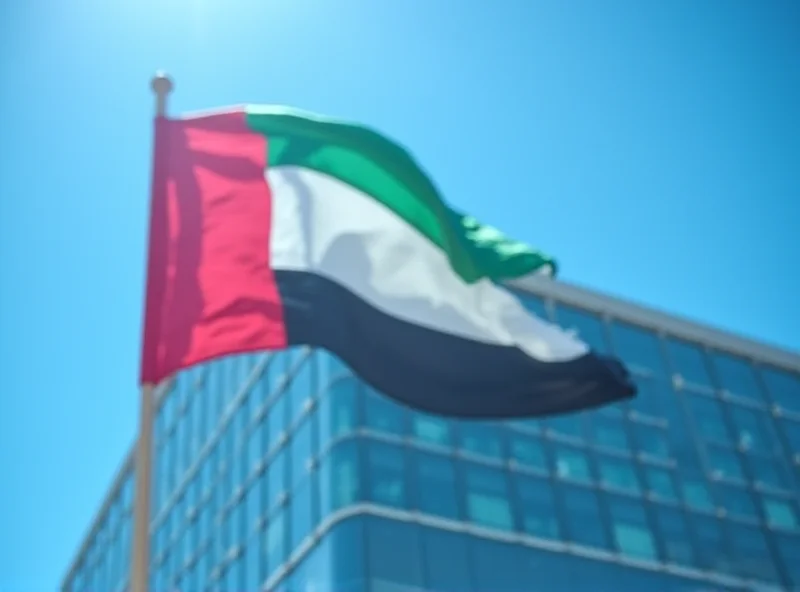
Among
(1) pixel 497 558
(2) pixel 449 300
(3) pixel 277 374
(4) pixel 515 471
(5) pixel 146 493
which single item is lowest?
(5) pixel 146 493

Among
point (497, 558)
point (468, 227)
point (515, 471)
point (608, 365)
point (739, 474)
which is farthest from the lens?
point (739, 474)

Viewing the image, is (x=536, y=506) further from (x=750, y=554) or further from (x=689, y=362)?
(x=689, y=362)

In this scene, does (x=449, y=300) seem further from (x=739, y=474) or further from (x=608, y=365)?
(x=739, y=474)

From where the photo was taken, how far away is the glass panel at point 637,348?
35.1 metres

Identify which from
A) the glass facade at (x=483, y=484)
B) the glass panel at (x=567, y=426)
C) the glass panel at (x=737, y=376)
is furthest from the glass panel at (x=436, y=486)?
the glass panel at (x=737, y=376)

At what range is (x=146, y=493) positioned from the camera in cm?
875

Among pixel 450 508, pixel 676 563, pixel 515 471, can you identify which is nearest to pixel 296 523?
pixel 450 508

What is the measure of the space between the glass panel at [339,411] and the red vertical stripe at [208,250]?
17129 mm

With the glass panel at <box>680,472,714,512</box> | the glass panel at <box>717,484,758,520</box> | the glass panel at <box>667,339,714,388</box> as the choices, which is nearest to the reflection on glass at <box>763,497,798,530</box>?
the glass panel at <box>717,484,758,520</box>

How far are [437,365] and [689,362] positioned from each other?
2663 cm

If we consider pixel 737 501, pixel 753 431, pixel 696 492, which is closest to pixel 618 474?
pixel 696 492

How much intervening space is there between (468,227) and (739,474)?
2526 centimetres

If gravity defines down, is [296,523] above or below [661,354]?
below

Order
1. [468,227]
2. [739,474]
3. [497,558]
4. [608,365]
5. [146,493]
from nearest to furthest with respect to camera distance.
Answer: [146,493] < [608,365] < [468,227] < [497,558] < [739,474]
